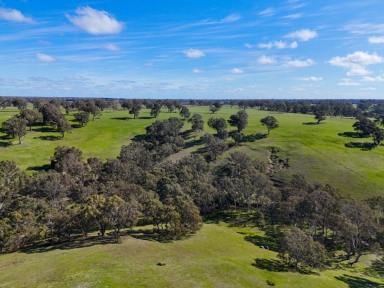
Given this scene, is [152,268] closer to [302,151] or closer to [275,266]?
[275,266]

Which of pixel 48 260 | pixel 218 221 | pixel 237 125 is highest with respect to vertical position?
pixel 237 125

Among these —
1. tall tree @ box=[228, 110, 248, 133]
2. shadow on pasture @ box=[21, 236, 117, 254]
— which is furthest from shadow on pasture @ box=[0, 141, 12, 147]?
tall tree @ box=[228, 110, 248, 133]

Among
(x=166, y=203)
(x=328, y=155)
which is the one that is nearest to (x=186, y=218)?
(x=166, y=203)

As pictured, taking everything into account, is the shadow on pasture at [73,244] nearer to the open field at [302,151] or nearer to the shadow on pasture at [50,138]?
the open field at [302,151]

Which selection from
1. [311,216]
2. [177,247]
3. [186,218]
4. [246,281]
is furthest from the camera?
[311,216]

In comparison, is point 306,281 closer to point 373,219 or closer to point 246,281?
point 246,281

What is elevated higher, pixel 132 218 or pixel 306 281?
pixel 132 218

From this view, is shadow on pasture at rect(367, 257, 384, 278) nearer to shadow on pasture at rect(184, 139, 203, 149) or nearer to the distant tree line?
the distant tree line
